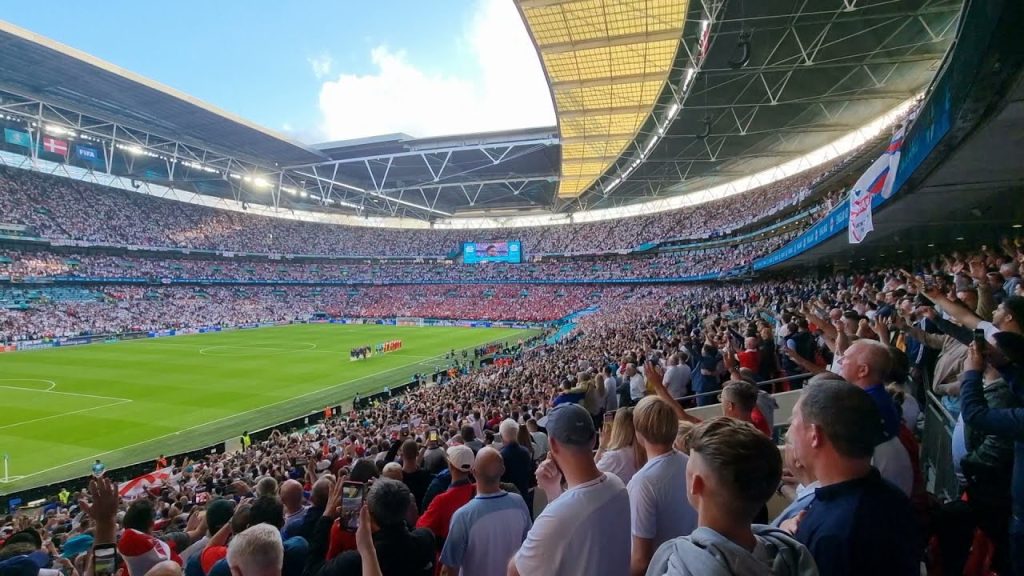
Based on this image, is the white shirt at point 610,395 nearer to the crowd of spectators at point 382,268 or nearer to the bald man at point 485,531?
the bald man at point 485,531

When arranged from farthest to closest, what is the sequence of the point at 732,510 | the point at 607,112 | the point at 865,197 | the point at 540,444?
the point at 607,112, the point at 865,197, the point at 540,444, the point at 732,510

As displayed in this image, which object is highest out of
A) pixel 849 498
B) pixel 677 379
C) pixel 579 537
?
pixel 849 498

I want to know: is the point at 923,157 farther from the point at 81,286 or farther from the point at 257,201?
the point at 257,201

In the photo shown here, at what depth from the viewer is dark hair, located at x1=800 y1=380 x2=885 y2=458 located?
187cm

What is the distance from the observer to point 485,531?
2842 millimetres

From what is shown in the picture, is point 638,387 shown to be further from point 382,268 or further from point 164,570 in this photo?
point 382,268

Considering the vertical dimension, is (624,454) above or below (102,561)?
above

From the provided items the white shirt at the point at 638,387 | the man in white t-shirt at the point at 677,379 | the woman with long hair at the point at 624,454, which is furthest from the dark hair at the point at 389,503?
the white shirt at the point at 638,387

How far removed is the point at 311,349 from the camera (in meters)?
36.5

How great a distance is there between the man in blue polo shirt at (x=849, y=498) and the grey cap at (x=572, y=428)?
2.74 feet

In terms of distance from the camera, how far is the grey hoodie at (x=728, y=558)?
133cm

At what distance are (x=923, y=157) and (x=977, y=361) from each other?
7013mm

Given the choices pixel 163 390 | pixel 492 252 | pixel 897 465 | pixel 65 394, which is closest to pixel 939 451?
pixel 897 465

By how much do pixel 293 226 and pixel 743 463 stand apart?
76682 mm
